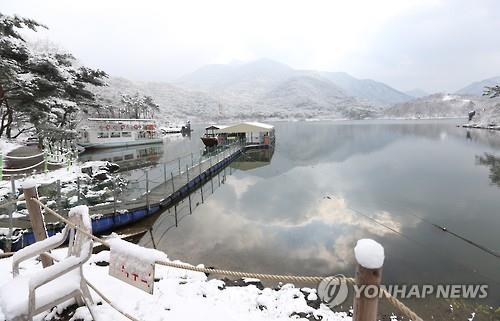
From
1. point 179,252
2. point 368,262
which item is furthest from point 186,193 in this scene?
point 368,262

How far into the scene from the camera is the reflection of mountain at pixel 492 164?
832 inches

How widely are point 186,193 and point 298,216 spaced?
25.9 ft

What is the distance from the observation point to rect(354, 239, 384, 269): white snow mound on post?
1.68 meters

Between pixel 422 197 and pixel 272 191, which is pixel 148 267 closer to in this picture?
pixel 272 191

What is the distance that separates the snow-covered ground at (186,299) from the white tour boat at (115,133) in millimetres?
42315

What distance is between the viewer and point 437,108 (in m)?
179

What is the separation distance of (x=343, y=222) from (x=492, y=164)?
77.0 feet

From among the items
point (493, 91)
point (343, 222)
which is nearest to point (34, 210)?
point (343, 222)

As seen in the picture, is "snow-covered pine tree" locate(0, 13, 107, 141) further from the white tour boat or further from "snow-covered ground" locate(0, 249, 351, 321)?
the white tour boat

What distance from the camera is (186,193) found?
1814 centimetres

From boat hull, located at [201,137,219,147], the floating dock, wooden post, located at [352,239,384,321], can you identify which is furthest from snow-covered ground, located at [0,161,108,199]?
boat hull, located at [201,137,219,147]

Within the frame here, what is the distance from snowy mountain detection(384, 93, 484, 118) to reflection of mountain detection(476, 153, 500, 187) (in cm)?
16532

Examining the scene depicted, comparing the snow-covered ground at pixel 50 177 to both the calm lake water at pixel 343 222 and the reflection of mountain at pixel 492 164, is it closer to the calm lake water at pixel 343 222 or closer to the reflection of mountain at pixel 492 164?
the calm lake water at pixel 343 222
